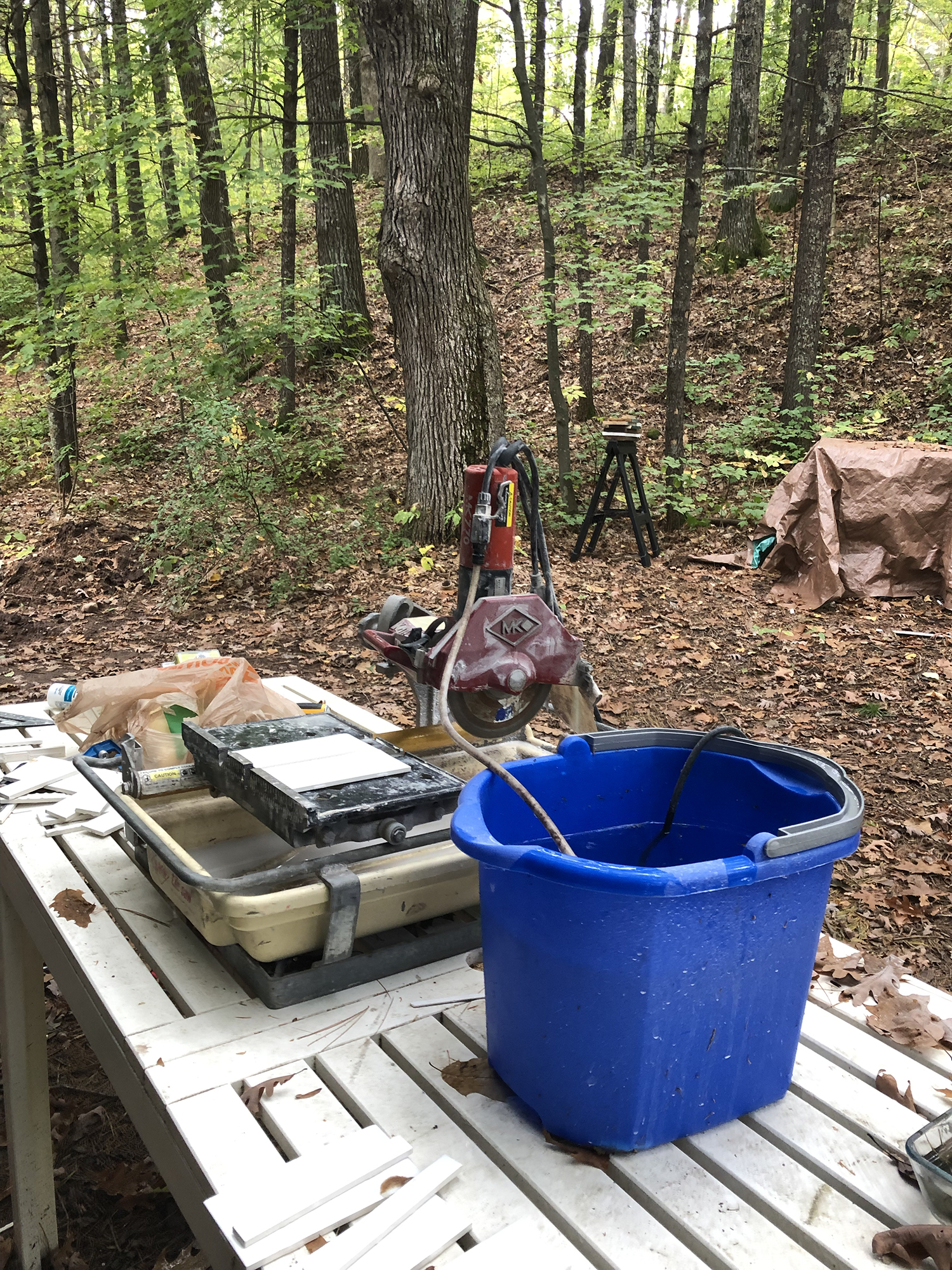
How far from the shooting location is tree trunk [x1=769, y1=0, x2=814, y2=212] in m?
11.2

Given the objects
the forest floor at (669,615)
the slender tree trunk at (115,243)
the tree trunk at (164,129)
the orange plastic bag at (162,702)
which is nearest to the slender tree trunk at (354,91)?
the tree trunk at (164,129)

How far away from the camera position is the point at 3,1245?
2.26 metres

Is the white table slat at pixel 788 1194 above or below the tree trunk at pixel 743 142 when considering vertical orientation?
below

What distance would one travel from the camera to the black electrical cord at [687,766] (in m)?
1.43

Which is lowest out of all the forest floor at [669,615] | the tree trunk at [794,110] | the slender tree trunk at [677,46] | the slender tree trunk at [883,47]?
the forest floor at [669,615]

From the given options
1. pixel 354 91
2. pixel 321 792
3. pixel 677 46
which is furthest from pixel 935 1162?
pixel 677 46

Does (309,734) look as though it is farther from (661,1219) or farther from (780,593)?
(780,593)

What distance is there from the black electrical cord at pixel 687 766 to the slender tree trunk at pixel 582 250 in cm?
606

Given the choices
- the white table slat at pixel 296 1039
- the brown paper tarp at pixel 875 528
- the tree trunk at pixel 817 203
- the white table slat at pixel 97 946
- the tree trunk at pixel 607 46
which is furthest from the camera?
the tree trunk at pixel 607 46

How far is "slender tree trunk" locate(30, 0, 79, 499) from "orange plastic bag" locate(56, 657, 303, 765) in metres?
5.42

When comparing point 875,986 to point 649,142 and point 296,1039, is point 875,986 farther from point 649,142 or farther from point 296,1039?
point 649,142

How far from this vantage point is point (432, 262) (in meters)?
5.75

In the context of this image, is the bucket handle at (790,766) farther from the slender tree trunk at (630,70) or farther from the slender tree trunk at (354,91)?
the slender tree trunk at (630,70)

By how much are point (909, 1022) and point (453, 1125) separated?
2.53 feet
